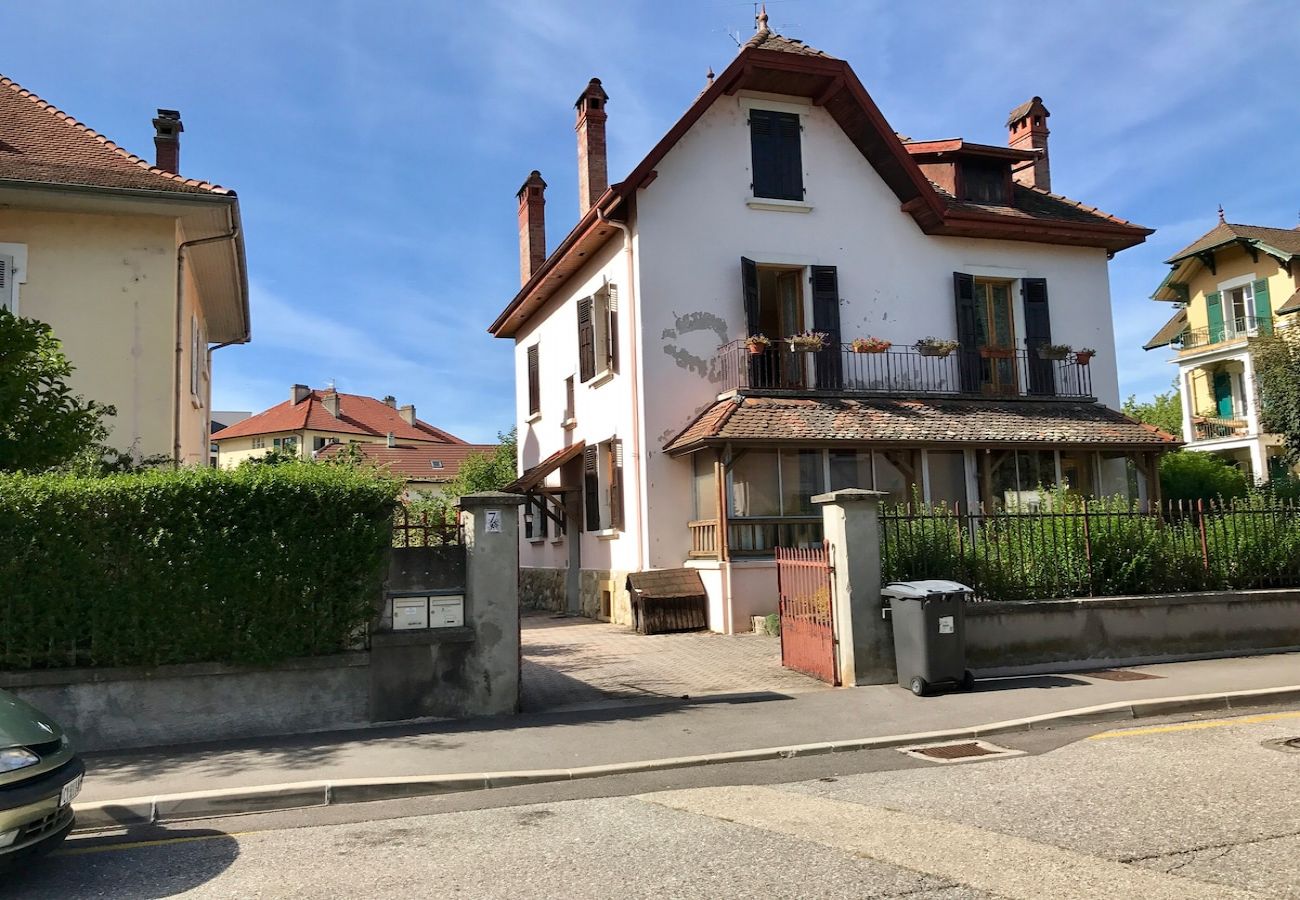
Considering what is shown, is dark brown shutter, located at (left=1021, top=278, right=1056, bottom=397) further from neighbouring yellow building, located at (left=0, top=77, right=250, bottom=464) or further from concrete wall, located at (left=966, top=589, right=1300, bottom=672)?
neighbouring yellow building, located at (left=0, top=77, right=250, bottom=464)

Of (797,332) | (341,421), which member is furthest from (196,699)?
(341,421)

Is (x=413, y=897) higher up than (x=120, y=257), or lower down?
lower down

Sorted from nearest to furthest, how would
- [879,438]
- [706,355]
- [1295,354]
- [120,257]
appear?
[120,257]
[879,438]
[706,355]
[1295,354]

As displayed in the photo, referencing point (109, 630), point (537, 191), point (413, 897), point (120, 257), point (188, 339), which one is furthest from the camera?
point (537, 191)

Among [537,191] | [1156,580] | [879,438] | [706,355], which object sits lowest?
[1156,580]

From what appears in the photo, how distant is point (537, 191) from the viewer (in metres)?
25.0

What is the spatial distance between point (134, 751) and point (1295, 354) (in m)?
30.7

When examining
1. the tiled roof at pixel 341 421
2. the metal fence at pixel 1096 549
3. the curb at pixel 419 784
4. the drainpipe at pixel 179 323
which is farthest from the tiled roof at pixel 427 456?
the curb at pixel 419 784

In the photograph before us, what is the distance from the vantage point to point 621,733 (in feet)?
27.8

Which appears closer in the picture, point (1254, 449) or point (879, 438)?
point (879, 438)

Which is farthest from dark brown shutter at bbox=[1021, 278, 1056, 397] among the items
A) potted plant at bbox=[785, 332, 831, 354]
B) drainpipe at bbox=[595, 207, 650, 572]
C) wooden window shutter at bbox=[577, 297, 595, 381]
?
wooden window shutter at bbox=[577, 297, 595, 381]

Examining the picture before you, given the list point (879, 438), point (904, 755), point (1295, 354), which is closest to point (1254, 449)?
point (1295, 354)

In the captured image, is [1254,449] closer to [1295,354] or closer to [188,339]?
[1295,354]

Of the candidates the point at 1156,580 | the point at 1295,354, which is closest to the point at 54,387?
the point at 1156,580
